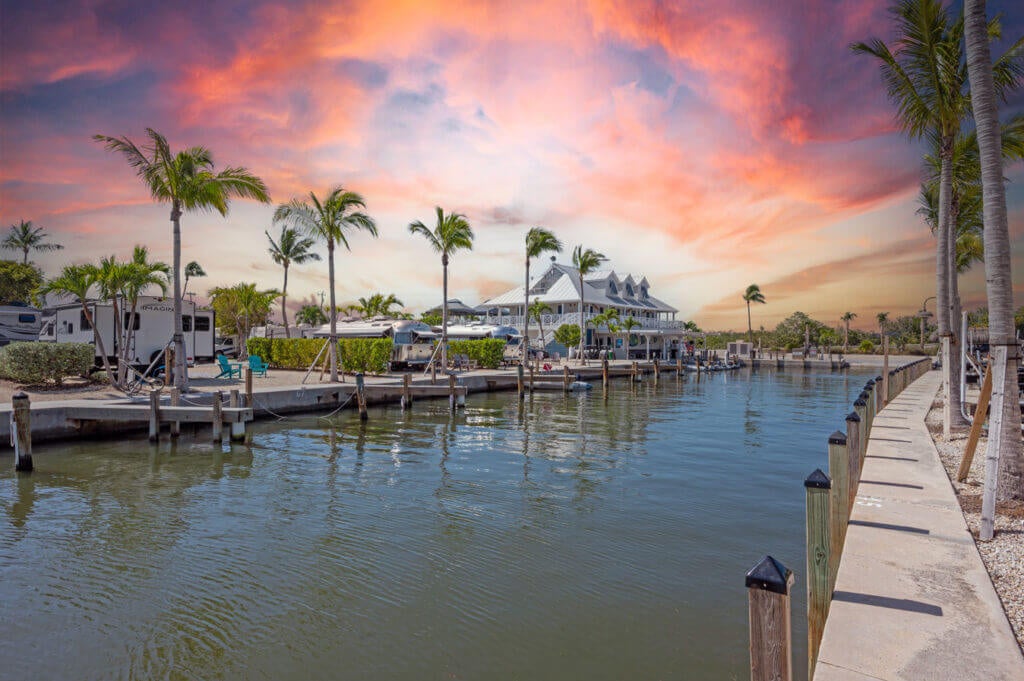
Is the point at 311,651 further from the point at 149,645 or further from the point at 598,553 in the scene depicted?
the point at 598,553

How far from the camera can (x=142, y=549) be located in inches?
314

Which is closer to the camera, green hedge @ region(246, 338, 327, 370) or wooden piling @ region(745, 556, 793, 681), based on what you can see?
wooden piling @ region(745, 556, 793, 681)

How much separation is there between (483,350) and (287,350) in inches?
500

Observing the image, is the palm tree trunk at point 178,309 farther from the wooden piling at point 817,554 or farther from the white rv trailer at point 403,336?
the wooden piling at point 817,554

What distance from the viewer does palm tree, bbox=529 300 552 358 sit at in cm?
5702

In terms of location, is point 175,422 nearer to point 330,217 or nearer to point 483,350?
point 330,217

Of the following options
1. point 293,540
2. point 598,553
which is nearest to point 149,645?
point 293,540

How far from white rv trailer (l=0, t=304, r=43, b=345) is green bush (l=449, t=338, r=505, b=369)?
25.7 meters

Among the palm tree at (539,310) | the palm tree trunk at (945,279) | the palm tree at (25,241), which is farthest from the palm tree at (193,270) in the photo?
the palm tree trunk at (945,279)

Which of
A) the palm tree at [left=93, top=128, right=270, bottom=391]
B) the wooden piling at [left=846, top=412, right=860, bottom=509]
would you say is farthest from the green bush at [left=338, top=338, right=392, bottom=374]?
the wooden piling at [left=846, top=412, right=860, bottom=509]

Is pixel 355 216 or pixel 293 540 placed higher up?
pixel 355 216

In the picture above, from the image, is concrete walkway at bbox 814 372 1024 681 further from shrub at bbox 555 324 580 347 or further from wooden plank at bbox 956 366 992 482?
shrub at bbox 555 324 580 347

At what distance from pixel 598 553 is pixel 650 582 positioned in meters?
1.06

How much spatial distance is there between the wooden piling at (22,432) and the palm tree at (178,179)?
6404 millimetres
